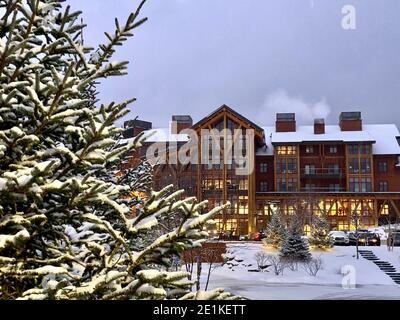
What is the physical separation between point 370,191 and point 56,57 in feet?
170

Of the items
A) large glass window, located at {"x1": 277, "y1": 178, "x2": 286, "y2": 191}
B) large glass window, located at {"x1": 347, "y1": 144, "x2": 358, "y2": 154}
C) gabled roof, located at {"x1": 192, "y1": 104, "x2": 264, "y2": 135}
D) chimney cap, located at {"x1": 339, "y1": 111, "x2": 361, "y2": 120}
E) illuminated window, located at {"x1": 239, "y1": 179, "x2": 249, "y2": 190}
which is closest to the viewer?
gabled roof, located at {"x1": 192, "y1": 104, "x2": 264, "y2": 135}

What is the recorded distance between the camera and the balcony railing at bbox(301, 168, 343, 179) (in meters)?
51.4

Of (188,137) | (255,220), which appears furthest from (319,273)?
(188,137)

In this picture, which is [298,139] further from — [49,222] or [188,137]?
[49,222]

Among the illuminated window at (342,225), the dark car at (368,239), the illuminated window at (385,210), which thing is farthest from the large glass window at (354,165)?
the dark car at (368,239)

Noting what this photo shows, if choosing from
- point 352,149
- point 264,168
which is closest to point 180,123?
point 264,168

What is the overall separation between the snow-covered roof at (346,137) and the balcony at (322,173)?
11.4 feet

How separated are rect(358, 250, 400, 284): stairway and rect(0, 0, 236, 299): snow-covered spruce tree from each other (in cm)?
2357

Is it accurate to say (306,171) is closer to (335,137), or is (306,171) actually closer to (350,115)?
(335,137)

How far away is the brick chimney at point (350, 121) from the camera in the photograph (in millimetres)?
52719

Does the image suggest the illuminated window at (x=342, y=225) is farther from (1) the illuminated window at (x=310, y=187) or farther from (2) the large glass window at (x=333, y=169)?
(2) the large glass window at (x=333, y=169)

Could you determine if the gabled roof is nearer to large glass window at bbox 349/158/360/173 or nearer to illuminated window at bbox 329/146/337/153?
illuminated window at bbox 329/146/337/153

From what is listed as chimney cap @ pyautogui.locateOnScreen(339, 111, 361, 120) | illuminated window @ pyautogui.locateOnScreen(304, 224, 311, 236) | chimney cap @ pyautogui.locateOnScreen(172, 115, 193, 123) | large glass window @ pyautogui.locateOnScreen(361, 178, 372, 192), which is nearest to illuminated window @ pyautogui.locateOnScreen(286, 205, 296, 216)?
illuminated window @ pyautogui.locateOnScreen(304, 224, 311, 236)
